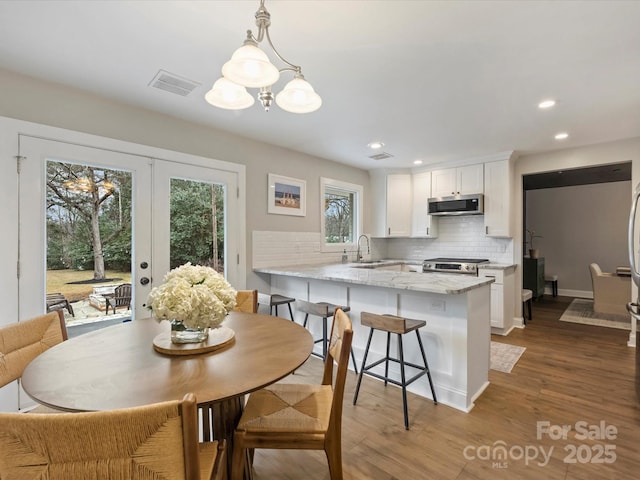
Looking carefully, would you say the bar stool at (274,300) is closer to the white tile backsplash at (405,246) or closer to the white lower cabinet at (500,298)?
the white tile backsplash at (405,246)

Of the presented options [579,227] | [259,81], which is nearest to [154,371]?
[259,81]

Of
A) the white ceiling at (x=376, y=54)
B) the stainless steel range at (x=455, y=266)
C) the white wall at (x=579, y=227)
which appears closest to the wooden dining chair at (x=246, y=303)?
→ the white ceiling at (x=376, y=54)

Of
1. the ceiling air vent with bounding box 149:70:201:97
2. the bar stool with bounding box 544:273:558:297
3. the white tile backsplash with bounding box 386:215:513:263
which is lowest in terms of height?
the bar stool with bounding box 544:273:558:297

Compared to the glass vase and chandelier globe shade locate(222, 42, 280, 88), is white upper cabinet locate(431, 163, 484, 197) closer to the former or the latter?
chandelier globe shade locate(222, 42, 280, 88)

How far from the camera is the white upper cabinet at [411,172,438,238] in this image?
5.10 meters

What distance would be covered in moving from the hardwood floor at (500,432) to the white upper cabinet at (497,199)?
189 centimetres

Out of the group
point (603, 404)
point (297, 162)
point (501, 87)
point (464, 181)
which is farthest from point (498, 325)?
point (297, 162)

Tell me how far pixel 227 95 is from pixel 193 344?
49.8 inches

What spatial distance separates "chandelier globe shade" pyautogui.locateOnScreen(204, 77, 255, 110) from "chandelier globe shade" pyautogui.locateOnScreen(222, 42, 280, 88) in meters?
0.27

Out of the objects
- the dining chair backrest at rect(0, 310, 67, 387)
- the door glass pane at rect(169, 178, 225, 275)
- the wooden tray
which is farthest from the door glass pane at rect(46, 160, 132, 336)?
the wooden tray

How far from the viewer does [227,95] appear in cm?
165

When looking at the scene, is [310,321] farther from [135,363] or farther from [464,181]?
[464,181]

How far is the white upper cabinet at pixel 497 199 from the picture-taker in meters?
4.27

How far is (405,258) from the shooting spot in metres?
5.66
